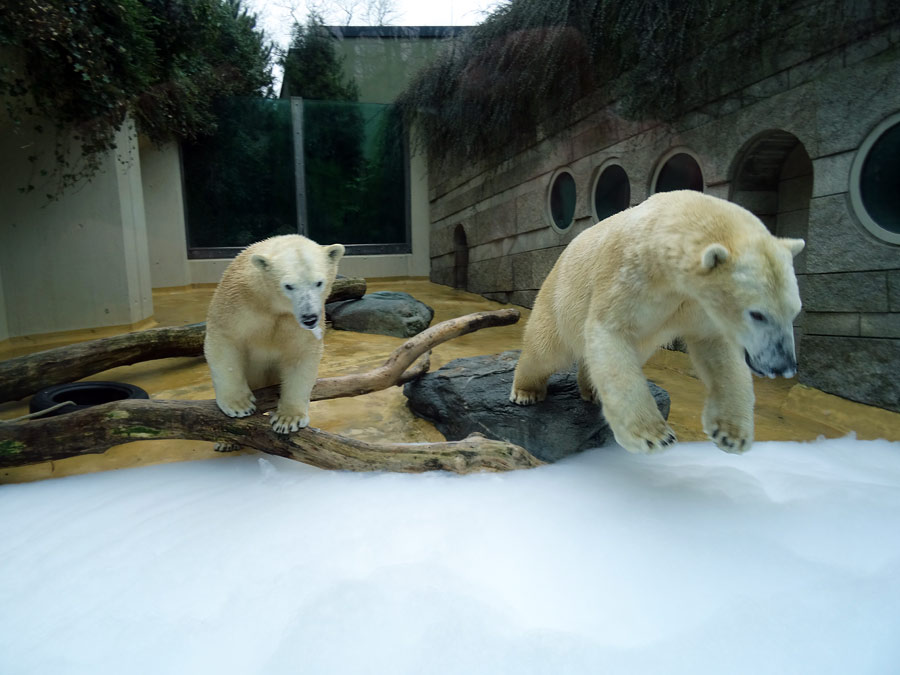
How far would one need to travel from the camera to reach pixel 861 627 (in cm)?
120

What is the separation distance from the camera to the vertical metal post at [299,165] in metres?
8.51

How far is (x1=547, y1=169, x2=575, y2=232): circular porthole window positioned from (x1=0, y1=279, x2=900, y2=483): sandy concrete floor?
1.46 m

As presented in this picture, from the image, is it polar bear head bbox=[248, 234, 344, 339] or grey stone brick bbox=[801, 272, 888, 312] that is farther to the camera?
grey stone brick bbox=[801, 272, 888, 312]

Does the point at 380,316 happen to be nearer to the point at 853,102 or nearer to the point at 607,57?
the point at 607,57

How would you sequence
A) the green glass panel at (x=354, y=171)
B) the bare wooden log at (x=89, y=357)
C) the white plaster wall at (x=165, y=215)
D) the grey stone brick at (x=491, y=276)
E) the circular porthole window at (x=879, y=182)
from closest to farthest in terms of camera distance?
the circular porthole window at (x=879, y=182), the bare wooden log at (x=89, y=357), the grey stone brick at (x=491, y=276), the white plaster wall at (x=165, y=215), the green glass panel at (x=354, y=171)

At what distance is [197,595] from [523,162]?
5.97 m

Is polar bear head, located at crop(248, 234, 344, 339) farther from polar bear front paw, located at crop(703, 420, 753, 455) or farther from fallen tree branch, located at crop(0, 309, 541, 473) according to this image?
polar bear front paw, located at crop(703, 420, 753, 455)

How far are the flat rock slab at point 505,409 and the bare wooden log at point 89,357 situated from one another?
2.21m

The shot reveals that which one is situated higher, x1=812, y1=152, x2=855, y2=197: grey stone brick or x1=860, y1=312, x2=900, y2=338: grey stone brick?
x1=812, y1=152, x2=855, y2=197: grey stone brick

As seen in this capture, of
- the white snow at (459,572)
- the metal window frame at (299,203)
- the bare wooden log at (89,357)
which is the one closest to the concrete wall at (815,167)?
the white snow at (459,572)

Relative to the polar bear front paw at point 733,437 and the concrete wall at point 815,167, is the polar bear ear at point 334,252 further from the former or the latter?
the concrete wall at point 815,167

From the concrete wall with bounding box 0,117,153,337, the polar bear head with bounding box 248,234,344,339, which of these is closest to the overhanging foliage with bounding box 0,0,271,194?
the concrete wall with bounding box 0,117,153,337

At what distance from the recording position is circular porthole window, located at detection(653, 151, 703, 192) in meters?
3.85

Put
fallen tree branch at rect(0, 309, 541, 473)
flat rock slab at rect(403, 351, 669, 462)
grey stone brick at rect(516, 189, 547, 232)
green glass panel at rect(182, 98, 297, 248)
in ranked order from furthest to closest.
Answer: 1. green glass panel at rect(182, 98, 297, 248)
2. grey stone brick at rect(516, 189, 547, 232)
3. flat rock slab at rect(403, 351, 669, 462)
4. fallen tree branch at rect(0, 309, 541, 473)
